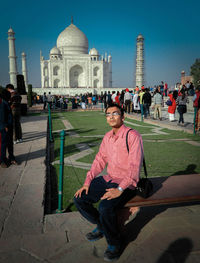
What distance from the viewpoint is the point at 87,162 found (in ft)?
16.5

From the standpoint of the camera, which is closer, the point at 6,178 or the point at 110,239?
the point at 110,239

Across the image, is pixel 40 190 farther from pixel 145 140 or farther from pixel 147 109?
pixel 147 109

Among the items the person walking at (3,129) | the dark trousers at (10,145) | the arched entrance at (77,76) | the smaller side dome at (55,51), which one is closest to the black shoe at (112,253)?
the person walking at (3,129)

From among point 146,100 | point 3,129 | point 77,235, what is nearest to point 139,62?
point 146,100

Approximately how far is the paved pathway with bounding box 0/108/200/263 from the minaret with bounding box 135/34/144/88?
47996mm

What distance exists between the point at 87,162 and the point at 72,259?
3062mm

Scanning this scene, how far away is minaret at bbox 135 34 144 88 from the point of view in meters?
48.7

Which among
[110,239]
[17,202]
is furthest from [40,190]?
[110,239]

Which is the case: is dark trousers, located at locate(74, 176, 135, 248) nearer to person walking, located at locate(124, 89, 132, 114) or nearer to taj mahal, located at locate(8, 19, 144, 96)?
person walking, located at locate(124, 89, 132, 114)

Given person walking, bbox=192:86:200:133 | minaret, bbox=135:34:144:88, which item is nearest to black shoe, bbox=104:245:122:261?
person walking, bbox=192:86:200:133

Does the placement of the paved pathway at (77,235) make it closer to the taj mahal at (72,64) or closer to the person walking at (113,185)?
the person walking at (113,185)

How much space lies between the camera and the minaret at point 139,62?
4869 cm

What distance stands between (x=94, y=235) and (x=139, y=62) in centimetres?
5006

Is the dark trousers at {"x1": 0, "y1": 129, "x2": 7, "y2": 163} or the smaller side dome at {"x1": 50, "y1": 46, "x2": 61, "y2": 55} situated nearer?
the dark trousers at {"x1": 0, "y1": 129, "x2": 7, "y2": 163}
